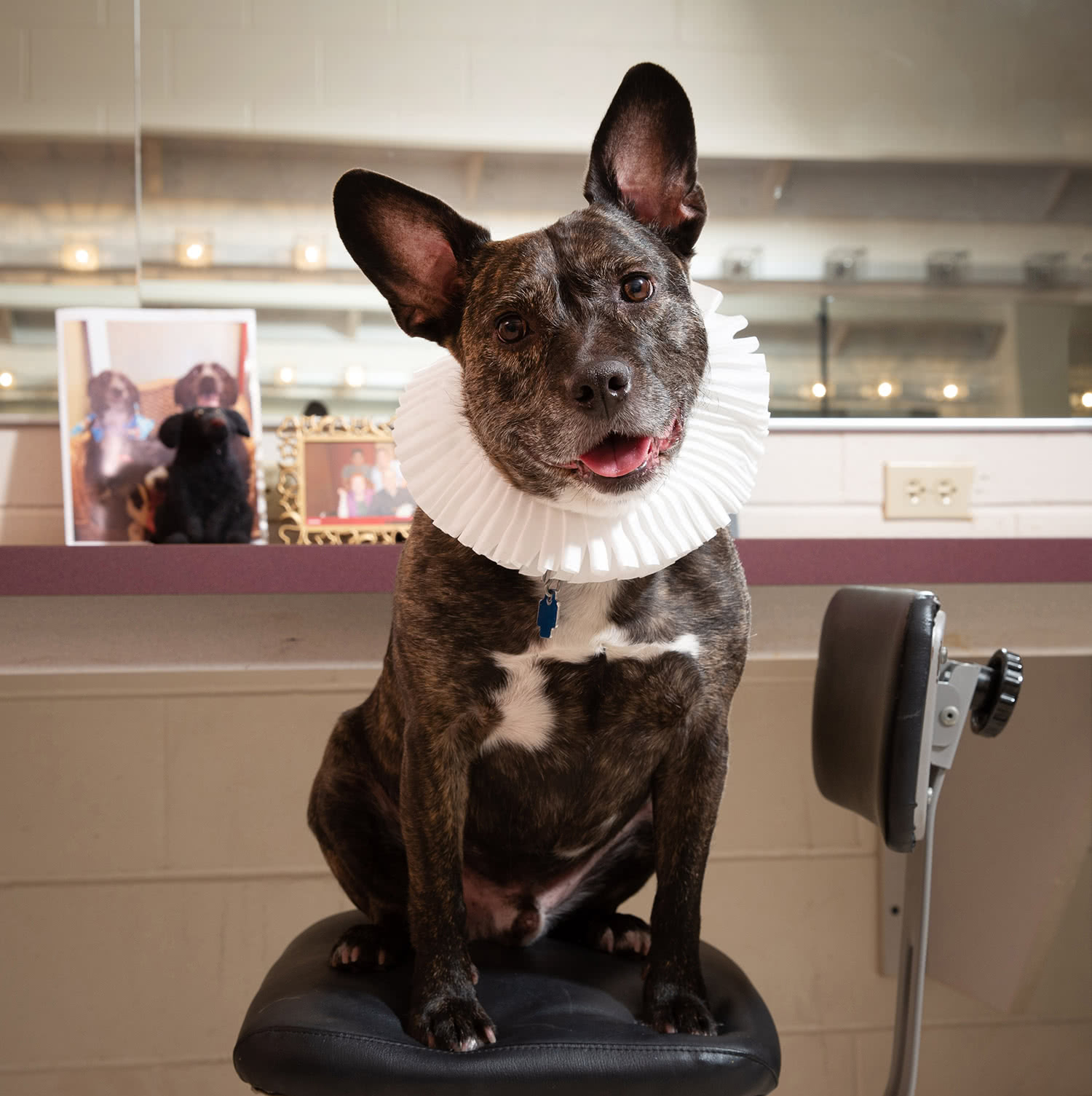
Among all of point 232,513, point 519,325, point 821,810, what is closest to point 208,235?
point 232,513

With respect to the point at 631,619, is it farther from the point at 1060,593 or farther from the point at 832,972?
the point at 832,972

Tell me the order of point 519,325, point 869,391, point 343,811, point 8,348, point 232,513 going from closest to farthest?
point 519,325
point 343,811
point 232,513
point 8,348
point 869,391

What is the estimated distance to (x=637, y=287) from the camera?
1010 mm

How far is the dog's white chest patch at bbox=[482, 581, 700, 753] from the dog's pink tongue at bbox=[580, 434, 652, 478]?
5.9 inches

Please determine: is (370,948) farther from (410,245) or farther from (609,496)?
(410,245)

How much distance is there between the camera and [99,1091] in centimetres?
Result: 198

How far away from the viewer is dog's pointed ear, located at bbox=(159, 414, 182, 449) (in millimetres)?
1773

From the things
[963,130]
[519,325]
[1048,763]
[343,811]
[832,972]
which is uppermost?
[963,130]

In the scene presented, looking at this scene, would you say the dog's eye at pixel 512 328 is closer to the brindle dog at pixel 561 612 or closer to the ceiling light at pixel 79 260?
the brindle dog at pixel 561 612

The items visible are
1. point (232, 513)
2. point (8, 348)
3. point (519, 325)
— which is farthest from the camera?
point (8, 348)

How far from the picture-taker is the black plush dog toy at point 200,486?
1.76 metres

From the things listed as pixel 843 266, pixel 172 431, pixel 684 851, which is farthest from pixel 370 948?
pixel 843 266

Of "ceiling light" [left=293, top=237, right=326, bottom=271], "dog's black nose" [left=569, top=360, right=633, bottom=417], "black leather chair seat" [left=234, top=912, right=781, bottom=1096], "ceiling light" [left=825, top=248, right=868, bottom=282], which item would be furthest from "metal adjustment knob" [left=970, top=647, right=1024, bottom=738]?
"ceiling light" [left=293, top=237, right=326, bottom=271]

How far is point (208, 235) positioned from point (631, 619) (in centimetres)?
134
